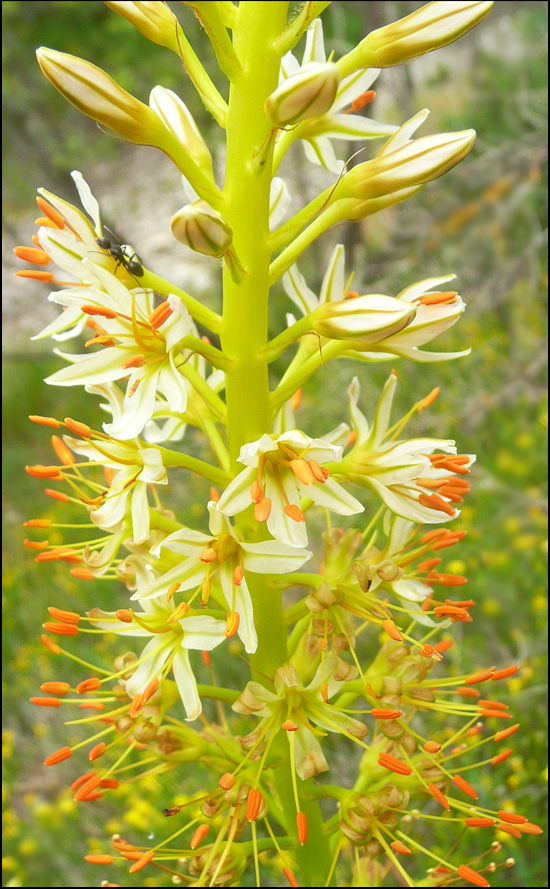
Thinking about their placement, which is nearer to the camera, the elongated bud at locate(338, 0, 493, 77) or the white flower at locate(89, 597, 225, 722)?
the elongated bud at locate(338, 0, 493, 77)

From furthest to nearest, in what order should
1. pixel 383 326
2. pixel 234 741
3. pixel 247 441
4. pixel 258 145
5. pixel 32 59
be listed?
pixel 32 59
pixel 234 741
pixel 247 441
pixel 258 145
pixel 383 326

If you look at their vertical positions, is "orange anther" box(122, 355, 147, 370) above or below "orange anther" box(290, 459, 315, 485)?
above

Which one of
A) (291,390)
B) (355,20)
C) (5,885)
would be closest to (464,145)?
(291,390)

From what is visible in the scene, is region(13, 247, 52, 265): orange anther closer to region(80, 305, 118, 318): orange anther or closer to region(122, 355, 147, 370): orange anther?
region(80, 305, 118, 318): orange anther

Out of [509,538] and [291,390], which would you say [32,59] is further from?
[291,390]

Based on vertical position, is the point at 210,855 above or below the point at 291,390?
below

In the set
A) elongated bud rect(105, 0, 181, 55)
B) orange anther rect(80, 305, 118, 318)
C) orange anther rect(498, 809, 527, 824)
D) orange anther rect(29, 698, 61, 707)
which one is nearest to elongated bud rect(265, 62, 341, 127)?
elongated bud rect(105, 0, 181, 55)

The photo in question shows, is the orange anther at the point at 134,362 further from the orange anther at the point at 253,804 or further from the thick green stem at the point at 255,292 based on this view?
the orange anther at the point at 253,804

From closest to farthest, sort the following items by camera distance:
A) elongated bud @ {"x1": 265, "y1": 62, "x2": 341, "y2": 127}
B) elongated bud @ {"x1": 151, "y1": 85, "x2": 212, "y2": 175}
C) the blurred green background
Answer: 1. elongated bud @ {"x1": 265, "y1": 62, "x2": 341, "y2": 127}
2. elongated bud @ {"x1": 151, "y1": 85, "x2": 212, "y2": 175}
3. the blurred green background
